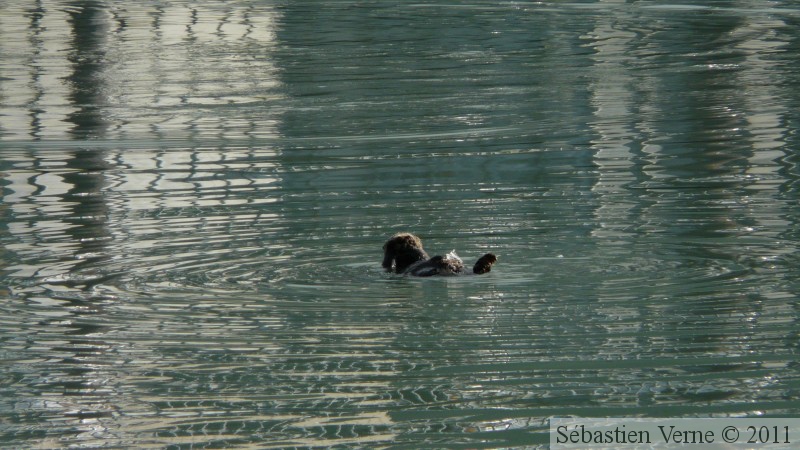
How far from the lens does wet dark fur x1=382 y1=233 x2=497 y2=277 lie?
28.0ft

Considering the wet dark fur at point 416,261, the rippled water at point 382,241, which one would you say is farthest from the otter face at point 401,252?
the rippled water at point 382,241

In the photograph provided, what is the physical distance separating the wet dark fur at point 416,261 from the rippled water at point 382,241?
8cm

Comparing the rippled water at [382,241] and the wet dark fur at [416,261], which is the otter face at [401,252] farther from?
the rippled water at [382,241]

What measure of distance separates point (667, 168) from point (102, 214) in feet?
13.8

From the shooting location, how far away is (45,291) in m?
8.56

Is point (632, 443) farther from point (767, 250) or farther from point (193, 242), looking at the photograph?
point (193, 242)

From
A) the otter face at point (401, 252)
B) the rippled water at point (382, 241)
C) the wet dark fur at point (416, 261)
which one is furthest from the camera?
the otter face at point (401, 252)

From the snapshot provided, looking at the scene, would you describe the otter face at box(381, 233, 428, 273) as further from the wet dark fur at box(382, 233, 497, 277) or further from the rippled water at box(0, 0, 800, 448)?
the rippled water at box(0, 0, 800, 448)

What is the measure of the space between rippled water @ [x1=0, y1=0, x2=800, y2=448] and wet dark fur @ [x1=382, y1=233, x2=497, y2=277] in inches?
3.3

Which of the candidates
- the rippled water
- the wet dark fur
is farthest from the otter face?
the rippled water

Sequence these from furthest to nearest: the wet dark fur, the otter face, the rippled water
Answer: the otter face, the wet dark fur, the rippled water

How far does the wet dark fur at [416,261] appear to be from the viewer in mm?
8547

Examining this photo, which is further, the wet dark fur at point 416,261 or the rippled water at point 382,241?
the wet dark fur at point 416,261

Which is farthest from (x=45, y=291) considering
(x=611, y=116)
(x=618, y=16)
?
(x=618, y=16)
